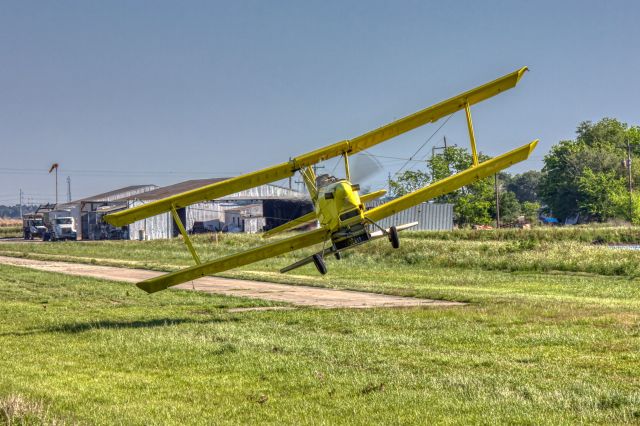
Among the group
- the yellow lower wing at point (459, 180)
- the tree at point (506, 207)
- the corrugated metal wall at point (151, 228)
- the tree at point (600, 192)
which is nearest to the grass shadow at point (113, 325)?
the yellow lower wing at point (459, 180)

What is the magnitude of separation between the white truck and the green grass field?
69.3m

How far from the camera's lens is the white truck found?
9312 cm

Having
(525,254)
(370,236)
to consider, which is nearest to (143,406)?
(370,236)

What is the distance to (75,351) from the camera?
14469 mm

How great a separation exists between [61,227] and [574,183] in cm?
6597

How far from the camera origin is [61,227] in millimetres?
93125

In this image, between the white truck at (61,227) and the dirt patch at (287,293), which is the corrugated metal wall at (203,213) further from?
the dirt patch at (287,293)

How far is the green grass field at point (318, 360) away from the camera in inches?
380

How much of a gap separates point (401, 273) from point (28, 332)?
22470mm

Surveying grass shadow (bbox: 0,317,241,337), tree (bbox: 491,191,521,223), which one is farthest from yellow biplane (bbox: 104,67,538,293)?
tree (bbox: 491,191,521,223)

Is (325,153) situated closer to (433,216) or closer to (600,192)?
(433,216)

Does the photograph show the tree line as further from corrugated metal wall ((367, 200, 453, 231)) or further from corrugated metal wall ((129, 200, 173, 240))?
corrugated metal wall ((129, 200, 173, 240))

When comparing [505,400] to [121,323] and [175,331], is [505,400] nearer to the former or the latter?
[175,331]

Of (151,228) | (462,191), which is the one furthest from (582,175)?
(151,228)
